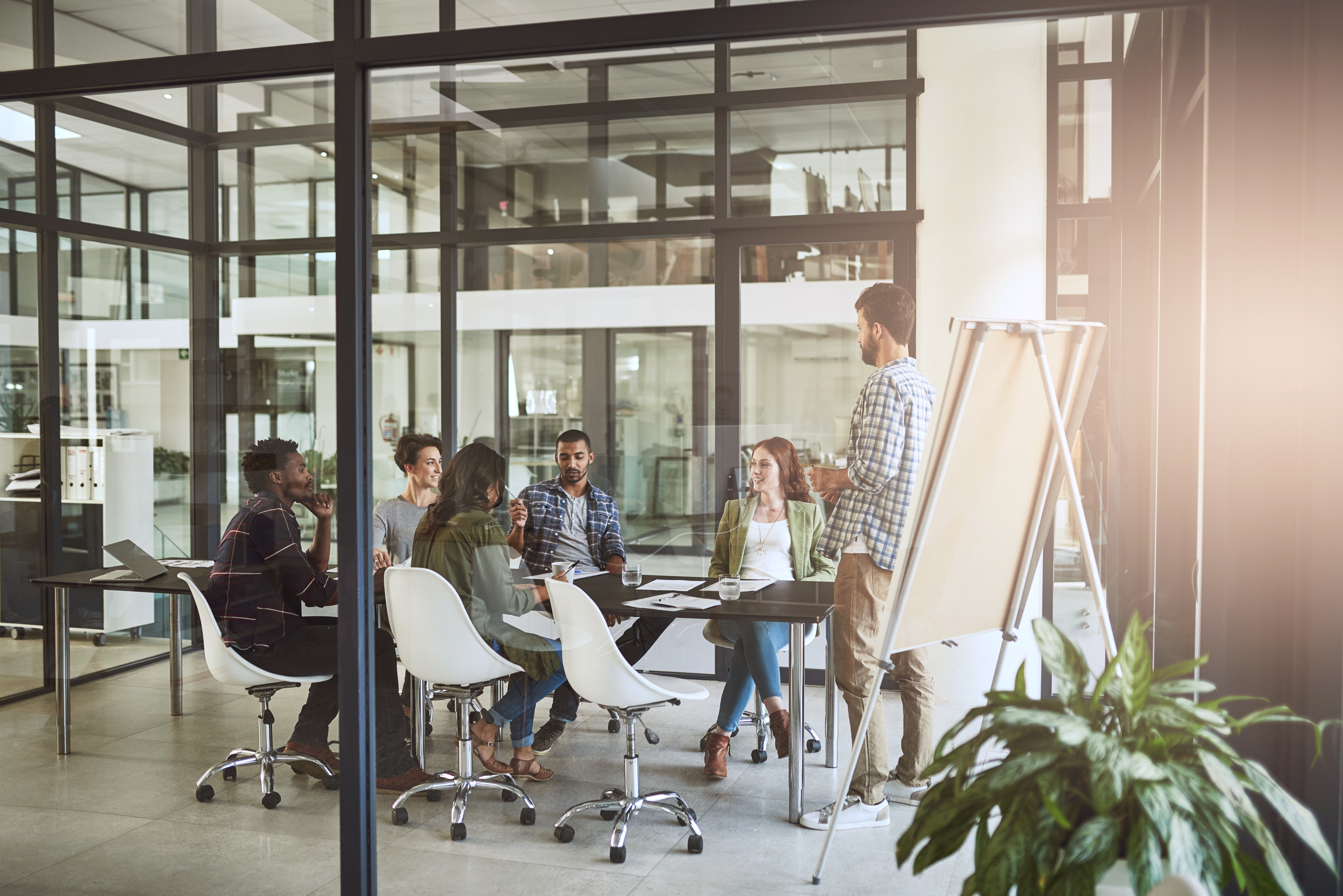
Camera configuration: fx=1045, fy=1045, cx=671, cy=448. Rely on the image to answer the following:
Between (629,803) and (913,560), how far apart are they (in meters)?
1.29

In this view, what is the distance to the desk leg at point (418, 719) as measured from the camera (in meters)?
3.22

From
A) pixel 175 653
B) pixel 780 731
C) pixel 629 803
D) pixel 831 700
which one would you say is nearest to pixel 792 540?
pixel 831 700

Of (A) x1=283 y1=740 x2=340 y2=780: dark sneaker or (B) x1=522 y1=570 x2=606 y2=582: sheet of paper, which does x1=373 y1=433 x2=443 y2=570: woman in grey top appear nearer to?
(B) x1=522 y1=570 x2=606 y2=582: sheet of paper

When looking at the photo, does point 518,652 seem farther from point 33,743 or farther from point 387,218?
point 33,743

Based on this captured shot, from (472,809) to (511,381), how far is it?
4.48 feet

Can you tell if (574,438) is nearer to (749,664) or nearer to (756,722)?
(749,664)

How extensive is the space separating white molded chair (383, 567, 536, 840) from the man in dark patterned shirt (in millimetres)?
87

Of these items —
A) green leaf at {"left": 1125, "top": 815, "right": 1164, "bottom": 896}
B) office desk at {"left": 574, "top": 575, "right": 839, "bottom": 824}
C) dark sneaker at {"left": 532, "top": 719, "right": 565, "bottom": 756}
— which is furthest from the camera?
dark sneaker at {"left": 532, "top": 719, "right": 565, "bottom": 756}

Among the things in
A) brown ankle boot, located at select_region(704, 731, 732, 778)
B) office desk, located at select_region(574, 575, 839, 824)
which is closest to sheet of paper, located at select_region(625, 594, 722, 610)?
office desk, located at select_region(574, 575, 839, 824)

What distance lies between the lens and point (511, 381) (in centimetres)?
333

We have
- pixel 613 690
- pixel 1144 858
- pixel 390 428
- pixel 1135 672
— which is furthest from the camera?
pixel 613 690

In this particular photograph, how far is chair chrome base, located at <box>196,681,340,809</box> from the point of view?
3275 millimetres

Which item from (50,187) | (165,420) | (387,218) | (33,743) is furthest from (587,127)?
(33,743)

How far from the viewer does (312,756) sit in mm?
3189
